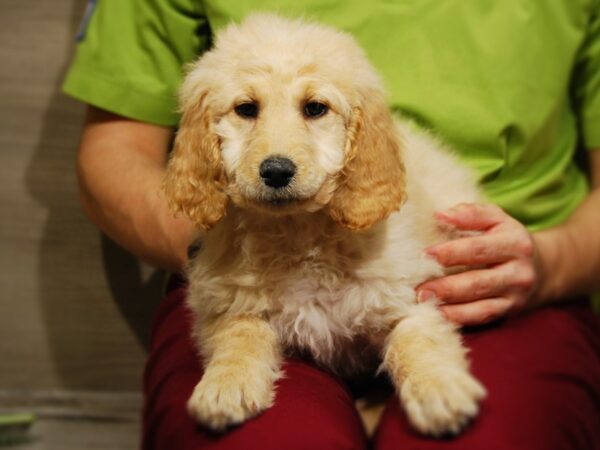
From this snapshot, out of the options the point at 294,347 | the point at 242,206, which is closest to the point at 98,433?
the point at 294,347

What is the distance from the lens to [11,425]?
2152 mm

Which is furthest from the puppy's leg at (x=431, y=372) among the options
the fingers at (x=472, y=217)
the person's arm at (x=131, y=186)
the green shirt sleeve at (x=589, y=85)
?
the green shirt sleeve at (x=589, y=85)

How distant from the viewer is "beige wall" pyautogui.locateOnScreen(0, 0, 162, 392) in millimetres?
1979

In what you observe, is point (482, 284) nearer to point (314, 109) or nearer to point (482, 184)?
point (482, 184)

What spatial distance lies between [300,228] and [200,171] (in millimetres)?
184

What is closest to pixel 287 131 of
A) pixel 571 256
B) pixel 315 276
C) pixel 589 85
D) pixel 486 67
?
pixel 315 276

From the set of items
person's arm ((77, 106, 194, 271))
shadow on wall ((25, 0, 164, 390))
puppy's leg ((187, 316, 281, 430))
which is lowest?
shadow on wall ((25, 0, 164, 390))

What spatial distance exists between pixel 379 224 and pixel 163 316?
566 mm

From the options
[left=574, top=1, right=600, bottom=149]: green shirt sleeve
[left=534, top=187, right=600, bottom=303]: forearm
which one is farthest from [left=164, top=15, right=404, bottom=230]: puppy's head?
[left=574, top=1, right=600, bottom=149]: green shirt sleeve

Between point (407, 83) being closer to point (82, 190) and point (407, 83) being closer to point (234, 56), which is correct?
point (234, 56)

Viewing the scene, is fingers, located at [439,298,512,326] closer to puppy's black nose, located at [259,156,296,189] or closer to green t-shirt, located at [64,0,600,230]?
green t-shirt, located at [64,0,600,230]

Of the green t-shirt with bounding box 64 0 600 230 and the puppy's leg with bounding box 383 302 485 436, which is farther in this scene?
the green t-shirt with bounding box 64 0 600 230

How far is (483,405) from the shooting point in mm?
986

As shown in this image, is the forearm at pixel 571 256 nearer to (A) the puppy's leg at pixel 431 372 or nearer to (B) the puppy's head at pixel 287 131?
(A) the puppy's leg at pixel 431 372
